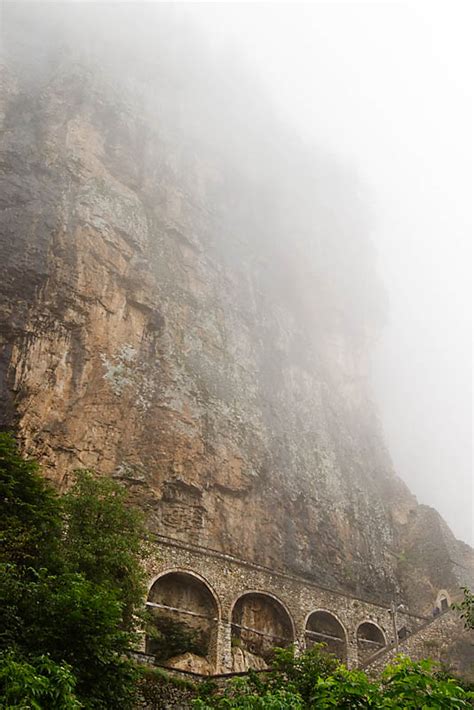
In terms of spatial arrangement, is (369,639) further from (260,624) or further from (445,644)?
(260,624)

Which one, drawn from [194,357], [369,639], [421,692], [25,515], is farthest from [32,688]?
[194,357]

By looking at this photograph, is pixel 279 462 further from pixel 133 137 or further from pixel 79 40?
pixel 79 40

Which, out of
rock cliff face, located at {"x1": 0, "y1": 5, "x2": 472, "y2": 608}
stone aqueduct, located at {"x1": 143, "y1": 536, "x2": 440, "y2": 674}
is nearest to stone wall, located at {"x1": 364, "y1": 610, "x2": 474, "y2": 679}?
stone aqueduct, located at {"x1": 143, "y1": 536, "x2": 440, "y2": 674}

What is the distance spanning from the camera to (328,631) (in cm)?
3175

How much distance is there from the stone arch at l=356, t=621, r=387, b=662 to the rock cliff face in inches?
156

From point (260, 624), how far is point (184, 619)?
505 centimetres

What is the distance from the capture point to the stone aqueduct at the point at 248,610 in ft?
87.8

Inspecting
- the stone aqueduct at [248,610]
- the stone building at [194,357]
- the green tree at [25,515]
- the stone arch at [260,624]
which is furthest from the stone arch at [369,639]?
the green tree at [25,515]

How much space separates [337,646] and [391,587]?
1077 centimetres

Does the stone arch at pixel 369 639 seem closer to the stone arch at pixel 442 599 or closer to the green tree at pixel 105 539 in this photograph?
the stone arch at pixel 442 599

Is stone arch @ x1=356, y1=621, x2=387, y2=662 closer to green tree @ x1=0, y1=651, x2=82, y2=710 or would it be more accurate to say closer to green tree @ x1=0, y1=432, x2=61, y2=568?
green tree @ x1=0, y1=432, x2=61, y2=568

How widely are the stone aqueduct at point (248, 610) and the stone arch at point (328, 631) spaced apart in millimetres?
50

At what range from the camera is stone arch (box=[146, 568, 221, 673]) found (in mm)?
25781

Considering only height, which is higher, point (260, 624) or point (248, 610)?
point (248, 610)
